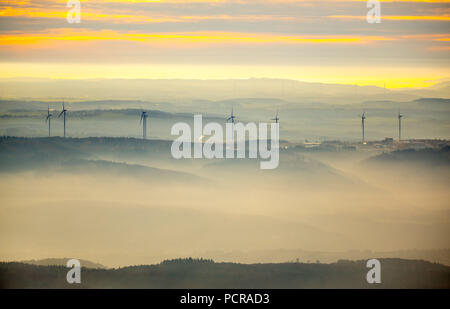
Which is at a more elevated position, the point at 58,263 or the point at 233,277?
the point at 58,263

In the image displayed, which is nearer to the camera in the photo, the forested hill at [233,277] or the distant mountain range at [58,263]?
the forested hill at [233,277]

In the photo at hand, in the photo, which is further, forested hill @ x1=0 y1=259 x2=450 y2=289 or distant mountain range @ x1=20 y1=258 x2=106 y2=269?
distant mountain range @ x1=20 y1=258 x2=106 y2=269

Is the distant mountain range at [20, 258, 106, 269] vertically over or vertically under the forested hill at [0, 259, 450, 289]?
over

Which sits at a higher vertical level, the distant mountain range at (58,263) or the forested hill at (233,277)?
the distant mountain range at (58,263)

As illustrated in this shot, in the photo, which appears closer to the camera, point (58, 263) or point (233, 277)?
point (233, 277)

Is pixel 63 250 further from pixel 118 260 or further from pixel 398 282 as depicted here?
A: pixel 398 282
